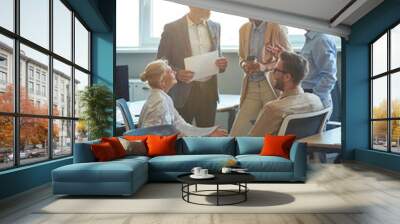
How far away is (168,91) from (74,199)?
14.9 ft

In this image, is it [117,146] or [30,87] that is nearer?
[30,87]

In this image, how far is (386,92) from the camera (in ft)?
27.6

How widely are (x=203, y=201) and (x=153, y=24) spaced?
5.56 metres

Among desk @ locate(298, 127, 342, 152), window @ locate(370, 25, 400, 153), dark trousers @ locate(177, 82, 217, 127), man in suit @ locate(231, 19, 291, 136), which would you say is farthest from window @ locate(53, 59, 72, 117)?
window @ locate(370, 25, 400, 153)

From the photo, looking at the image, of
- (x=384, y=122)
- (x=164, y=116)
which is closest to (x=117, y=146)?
(x=164, y=116)

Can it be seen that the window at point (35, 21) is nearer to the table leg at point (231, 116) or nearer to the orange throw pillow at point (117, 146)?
the orange throw pillow at point (117, 146)

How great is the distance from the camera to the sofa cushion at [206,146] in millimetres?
7039

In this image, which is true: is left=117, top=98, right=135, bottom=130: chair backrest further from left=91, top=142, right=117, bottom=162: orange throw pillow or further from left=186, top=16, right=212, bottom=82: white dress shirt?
left=91, top=142, right=117, bottom=162: orange throw pillow

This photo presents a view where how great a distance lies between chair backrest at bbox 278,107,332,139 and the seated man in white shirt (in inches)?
3.8

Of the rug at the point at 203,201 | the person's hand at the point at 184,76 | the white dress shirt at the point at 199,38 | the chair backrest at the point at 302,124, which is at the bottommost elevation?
the rug at the point at 203,201

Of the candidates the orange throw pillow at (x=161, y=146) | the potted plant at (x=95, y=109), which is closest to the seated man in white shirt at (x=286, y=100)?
the orange throw pillow at (x=161, y=146)

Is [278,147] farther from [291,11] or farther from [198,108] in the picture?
[291,11]

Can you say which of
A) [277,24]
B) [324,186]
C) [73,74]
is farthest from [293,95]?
[73,74]

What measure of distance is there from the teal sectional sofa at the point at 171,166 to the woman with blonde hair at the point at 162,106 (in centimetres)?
186
